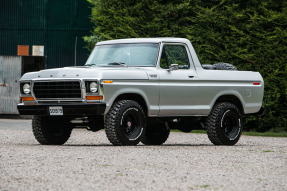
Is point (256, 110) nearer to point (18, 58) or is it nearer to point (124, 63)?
point (124, 63)

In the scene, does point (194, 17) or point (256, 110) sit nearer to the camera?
point (256, 110)

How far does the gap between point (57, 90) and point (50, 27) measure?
1554cm

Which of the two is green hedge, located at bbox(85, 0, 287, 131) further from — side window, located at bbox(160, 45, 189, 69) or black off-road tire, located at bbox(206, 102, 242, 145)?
side window, located at bbox(160, 45, 189, 69)

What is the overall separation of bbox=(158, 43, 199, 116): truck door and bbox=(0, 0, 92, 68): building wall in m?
14.0

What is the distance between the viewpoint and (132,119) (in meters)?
12.4

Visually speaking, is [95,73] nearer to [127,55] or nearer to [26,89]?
[127,55]

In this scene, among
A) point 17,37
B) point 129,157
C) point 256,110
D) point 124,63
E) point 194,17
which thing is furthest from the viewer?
point 17,37

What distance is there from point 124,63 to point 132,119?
45.6 inches

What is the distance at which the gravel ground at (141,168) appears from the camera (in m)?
7.60

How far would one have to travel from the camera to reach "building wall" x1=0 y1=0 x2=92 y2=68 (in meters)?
27.4

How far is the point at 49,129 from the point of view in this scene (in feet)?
43.2

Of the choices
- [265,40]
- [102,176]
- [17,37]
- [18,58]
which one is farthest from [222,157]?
[17,37]

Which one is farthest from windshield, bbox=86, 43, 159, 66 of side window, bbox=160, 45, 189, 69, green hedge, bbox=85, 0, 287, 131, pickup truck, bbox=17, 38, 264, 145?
green hedge, bbox=85, 0, 287, 131

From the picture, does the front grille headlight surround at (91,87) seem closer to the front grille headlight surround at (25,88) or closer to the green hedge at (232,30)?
the front grille headlight surround at (25,88)
